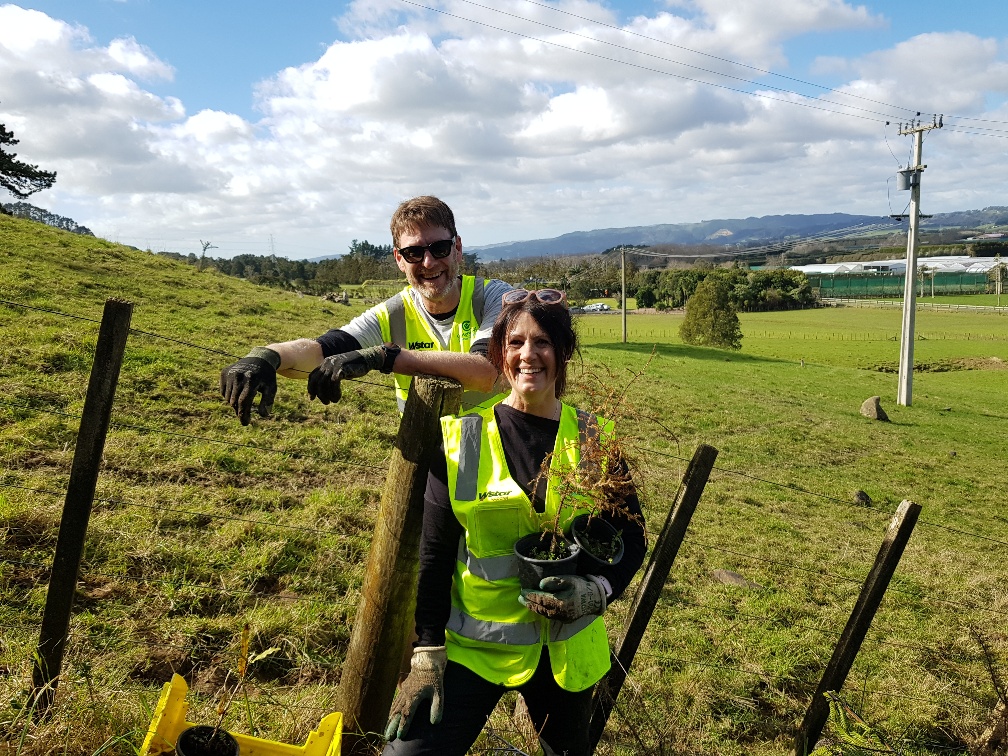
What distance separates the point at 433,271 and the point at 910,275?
2580 cm

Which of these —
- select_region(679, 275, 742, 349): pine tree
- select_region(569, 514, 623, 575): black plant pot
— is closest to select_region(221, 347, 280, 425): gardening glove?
select_region(569, 514, 623, 575): black plant pot

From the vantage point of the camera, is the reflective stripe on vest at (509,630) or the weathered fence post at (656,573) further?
the weathered fence post at (656,573)

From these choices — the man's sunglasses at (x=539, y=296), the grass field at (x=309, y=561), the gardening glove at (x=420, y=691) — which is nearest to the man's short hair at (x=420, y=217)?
the man's sunglasses at (x=539, y=296)

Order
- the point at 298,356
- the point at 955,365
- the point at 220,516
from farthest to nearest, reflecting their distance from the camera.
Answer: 1. the point at 955,365
2. the point at 220,516
3. the point at 298,356

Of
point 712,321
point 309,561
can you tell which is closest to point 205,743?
point 309,561

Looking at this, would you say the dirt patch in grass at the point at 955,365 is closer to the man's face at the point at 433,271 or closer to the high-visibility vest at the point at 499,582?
the man's face at the point at 433,271

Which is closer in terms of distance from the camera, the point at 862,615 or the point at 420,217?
the point at 420,217

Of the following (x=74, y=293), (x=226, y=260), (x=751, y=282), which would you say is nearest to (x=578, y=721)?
(x=74, y=293)

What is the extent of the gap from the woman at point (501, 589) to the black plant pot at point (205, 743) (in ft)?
1.60

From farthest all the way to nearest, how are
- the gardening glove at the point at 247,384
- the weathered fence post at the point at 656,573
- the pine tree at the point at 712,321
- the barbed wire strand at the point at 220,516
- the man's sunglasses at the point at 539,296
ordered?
the pine tree at the point at 712,321, the barbed wire strand at the point at 220,516, the weathered fence post at the point at 656,573, the man's sunglasses at the point at 539,296, the gardening glove at the point at 247,384

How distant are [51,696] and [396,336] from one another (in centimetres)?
196

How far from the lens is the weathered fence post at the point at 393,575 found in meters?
2.22

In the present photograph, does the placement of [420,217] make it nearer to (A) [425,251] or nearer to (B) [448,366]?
(A) [425,251]

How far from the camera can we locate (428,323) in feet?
9.89
